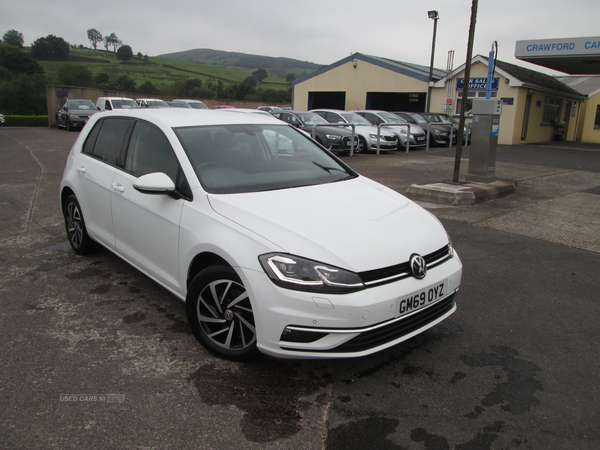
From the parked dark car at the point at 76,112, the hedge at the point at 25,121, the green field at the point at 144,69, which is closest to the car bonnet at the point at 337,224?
the parked dark car at the point at 76,112

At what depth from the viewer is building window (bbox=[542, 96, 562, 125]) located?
25703 mm

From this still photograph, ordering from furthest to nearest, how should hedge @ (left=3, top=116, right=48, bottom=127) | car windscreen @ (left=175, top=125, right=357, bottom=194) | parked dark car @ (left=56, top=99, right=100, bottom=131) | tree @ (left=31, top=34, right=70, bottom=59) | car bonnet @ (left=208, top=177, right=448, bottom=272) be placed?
tree @ (left=31, top=34, right=70, bottom=59)
hedge @ (left=3, top=116, right=48, bottom=127)
parked dark car @ (left=56, top=99, right=100, bottom=131)
car windscreen @ (left=175, top=125, right=357, bottom=194)
car bonnet @ (left=208, top=177, right=448, bottom=272)

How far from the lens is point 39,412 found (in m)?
2.48

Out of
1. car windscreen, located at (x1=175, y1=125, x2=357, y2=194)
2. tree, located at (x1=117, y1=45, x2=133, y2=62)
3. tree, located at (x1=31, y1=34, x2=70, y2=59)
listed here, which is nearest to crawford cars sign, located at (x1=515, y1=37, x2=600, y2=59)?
car windscreen, located at (x1=175, y1=125, x2=357, y2=194)

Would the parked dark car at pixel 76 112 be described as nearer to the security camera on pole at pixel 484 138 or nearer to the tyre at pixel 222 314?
the security camera on pole at pixel 484 138

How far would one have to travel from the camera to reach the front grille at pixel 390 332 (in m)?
2.57

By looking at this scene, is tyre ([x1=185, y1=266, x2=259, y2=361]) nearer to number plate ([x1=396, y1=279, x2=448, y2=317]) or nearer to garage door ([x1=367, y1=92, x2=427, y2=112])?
number plate ([x1=396, y1=279, x2=448, y2=317])

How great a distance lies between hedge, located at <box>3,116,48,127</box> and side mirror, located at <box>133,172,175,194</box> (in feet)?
143

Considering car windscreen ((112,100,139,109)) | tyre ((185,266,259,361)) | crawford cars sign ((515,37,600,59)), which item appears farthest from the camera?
car windscreen ((112,100,139,109))

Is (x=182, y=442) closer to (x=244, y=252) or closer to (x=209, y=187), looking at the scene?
(x=244, y=252)

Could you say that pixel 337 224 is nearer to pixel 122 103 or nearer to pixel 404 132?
pixel 404 132

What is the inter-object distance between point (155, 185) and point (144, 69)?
11294 cm

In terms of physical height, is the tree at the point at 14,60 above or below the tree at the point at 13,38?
below

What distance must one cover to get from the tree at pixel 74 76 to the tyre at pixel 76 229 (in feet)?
226
